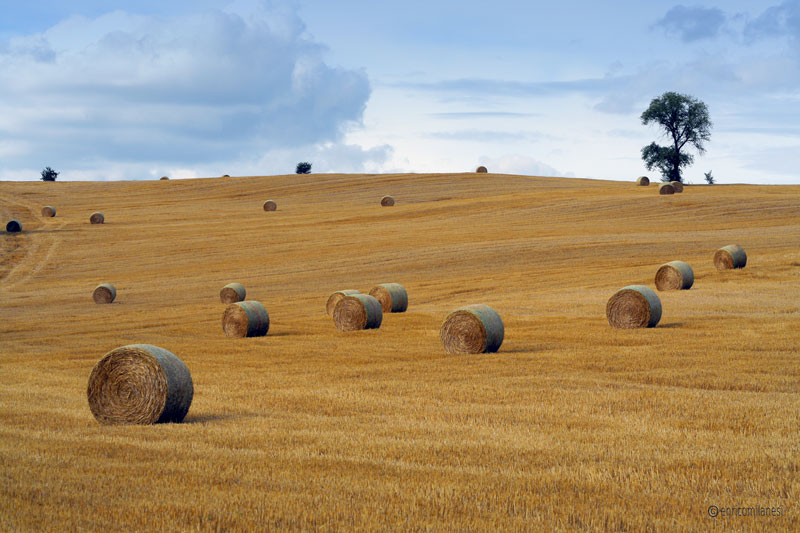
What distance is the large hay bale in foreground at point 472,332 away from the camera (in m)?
19.2

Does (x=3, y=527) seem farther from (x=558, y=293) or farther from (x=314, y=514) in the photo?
(x=558, y=293)

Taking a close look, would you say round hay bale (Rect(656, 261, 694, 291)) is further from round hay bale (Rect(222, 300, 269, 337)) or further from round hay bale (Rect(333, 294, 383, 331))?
round hay bale (Rect(222, 300, 269, 337))

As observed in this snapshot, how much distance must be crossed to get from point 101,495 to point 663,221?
4616 cm

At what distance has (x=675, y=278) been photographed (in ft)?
97.6

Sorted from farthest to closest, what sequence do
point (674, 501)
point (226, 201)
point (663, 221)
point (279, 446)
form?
point (226, 201), point (663, 221), point (279, 446), point (674, 501)

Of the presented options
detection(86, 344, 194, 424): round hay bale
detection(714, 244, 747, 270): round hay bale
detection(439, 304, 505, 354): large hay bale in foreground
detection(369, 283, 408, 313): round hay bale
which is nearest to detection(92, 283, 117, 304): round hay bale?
detection(369, 283, 408, 313): round hay bale

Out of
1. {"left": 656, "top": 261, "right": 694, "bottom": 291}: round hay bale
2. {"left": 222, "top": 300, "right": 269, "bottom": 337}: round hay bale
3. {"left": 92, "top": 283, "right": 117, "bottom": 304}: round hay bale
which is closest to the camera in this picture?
{"left": 222, "top": 300, "right": 269, "bottom": 337}: round hay bale

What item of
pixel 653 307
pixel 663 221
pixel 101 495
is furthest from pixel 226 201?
pixel 101 495

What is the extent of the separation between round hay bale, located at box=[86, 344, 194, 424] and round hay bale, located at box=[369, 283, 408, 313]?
54.7ft

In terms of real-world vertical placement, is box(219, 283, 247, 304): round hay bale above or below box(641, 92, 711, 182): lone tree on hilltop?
below

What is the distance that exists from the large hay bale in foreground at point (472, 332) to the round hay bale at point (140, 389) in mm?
Answer: 8462

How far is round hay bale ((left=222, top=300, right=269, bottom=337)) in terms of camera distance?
78.7ft

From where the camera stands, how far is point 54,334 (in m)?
25.6

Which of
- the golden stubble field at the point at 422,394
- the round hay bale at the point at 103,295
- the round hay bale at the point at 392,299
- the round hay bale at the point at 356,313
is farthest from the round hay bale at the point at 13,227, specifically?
the round hay bale at the point at 356,313
